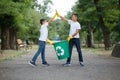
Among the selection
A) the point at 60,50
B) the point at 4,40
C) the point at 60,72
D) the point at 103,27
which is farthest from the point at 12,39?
the point at 60,72

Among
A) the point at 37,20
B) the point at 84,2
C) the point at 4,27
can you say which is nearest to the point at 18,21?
the point at 4,27

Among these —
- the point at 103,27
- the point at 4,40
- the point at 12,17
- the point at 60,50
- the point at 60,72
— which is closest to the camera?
the point at 60,72

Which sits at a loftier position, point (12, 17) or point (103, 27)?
point (12, 17)

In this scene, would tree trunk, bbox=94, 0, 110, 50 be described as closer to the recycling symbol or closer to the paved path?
the recycling symbol

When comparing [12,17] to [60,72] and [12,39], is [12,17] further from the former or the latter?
[60,72]

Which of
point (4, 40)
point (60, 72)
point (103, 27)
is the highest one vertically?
point (103, 27)

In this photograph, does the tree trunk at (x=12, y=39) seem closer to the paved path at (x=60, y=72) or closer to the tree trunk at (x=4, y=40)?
the tree trunk at (x=4, y=40)

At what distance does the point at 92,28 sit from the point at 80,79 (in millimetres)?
54764

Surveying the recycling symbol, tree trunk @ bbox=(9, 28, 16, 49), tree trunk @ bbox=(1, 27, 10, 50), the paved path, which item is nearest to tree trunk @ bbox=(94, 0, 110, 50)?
tree trunk @ bbox=(1, 27, 10, 50)

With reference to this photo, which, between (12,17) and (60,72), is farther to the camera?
(12,17)

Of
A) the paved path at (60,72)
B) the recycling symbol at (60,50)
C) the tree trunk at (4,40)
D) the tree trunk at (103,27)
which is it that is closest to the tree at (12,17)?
the tree trunk at (4,40)

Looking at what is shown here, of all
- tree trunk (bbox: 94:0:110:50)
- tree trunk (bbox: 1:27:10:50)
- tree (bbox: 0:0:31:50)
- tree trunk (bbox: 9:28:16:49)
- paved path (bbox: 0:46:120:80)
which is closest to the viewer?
paved path (bbox: 0:46:120:80)

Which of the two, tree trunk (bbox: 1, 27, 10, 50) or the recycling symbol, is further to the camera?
tree trunk (bbox: 1, 27, 10, 50)

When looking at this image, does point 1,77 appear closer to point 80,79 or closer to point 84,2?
point 80,79
